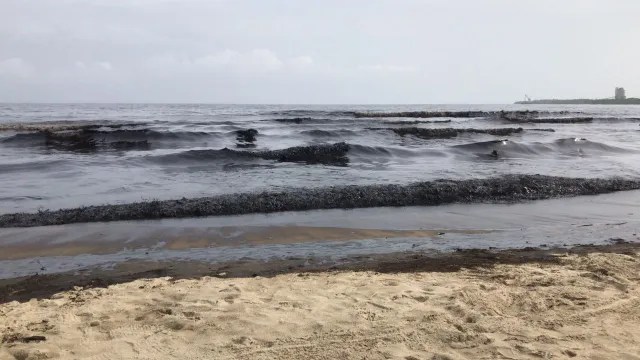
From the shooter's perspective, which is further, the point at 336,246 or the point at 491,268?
the point at 336,246

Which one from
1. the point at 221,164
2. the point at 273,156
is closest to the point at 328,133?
the point at 273,156

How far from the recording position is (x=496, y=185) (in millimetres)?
10484

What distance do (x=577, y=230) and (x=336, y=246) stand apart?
3.85 metres

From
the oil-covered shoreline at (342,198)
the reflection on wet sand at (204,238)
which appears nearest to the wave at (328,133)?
the oil-covered shoreline at (342,198)

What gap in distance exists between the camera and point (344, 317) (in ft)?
12.2

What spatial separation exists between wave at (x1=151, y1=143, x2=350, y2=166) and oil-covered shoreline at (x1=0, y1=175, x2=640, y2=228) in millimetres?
5502

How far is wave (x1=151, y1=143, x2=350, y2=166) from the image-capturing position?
51.2 ft

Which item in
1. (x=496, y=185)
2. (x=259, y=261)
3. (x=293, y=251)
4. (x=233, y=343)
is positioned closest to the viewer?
(x=233, y=343)

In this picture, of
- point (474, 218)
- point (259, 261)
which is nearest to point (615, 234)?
point (474, 218)

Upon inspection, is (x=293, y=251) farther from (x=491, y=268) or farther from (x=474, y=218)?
(x=474, y=218)

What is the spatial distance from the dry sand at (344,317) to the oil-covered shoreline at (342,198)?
11.9ft

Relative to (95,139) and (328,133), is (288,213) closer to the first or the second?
(95,139)

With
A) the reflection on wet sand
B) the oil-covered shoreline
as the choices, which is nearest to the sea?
the reflection on wet sand

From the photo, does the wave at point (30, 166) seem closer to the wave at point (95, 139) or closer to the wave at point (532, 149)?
the wave at point (95, 139)
